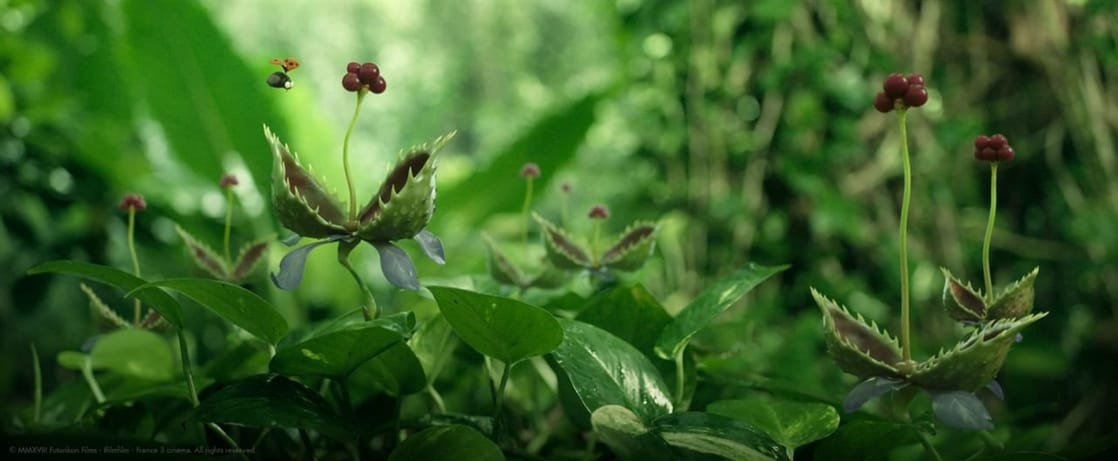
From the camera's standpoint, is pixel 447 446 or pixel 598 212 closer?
pixel 447 446

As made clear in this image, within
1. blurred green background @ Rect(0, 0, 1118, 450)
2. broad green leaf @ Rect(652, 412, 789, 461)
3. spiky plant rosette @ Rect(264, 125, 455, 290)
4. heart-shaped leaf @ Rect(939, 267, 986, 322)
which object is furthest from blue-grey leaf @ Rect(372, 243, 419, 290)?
blurred green background @ Rect(0, 0, 1118, 450)

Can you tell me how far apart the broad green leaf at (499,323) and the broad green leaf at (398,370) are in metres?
0.03

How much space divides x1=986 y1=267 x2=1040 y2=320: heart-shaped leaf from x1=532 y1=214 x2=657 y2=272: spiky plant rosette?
0.57 ft

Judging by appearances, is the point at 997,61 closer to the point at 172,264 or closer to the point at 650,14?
the point at 650,14

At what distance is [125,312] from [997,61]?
4.68 ft

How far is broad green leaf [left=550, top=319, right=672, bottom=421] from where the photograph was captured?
0.36m

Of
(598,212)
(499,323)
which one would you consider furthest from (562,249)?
(499,323)

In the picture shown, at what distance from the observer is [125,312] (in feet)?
4.43

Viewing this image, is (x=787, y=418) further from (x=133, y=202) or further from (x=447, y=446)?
(x=133, y=202)

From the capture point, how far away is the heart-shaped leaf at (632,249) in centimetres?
47

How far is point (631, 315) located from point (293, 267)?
19 centimetres

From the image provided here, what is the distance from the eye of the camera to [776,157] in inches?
51.5

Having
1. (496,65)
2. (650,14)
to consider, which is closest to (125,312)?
(650,14)

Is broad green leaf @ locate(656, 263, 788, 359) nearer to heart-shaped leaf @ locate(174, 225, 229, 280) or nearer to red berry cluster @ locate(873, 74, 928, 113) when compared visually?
red berry cluster @ locate(873, 74, 928, 113)
